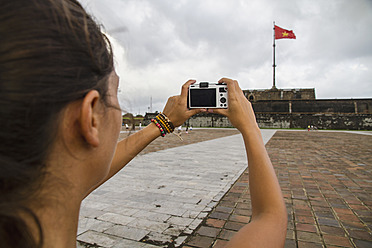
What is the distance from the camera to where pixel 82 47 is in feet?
1.99

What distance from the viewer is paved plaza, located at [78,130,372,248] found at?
7.27 feet

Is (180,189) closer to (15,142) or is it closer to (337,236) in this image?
(337,236)

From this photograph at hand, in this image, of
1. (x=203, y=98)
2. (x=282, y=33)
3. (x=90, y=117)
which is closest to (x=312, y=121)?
(x=282, y=33)

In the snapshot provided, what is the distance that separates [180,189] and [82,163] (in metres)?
3.17

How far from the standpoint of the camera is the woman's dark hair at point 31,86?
0.52 m

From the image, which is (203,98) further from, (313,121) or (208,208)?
(313,121)

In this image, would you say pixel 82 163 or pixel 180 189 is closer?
pixel 82 163

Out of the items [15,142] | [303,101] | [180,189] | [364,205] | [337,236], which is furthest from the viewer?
[303,101]

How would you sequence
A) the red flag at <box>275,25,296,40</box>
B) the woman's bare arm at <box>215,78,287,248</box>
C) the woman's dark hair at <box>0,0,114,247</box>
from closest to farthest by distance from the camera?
the woman's dark hair at <box>0,0,114,247</box>, the woman's bare arm at <box>215,78,287,248</box>, the red flag at <box>275,25,296,40</box>

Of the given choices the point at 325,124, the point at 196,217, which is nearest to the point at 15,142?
the point at 196,217

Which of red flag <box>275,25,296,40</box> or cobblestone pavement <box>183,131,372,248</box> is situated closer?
cobblestone pavement <box>183,131,372,248</box>

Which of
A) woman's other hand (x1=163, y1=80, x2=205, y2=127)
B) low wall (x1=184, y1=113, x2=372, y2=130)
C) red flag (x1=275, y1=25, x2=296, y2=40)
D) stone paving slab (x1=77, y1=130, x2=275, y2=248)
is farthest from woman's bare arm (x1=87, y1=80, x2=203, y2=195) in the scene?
red flag (x1=275, y1=25, x2=296, y2=40)

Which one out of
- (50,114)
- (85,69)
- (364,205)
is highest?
(85,69)

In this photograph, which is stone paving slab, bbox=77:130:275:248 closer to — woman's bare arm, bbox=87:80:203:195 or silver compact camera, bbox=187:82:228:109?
woman's bare arm, bbox=87:80:203:195
